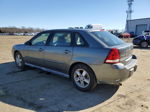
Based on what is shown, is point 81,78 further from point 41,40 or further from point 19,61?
point 19,61

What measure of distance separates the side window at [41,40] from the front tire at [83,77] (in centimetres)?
155

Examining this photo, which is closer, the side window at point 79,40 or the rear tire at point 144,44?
the side window at point 79,40

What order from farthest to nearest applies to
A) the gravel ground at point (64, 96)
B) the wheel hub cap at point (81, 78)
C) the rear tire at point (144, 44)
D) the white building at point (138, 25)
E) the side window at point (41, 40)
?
the white building at point (138, 25) < the rear tire at point (144, 44) < the side window at point (41, 40) < the wheel hub cap at point (81, 78) < the gravel ground at point (64, 96)

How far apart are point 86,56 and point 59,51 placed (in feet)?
3.13

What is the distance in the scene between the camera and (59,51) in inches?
173

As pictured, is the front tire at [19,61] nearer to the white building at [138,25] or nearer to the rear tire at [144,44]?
the rear tire at [144,44]

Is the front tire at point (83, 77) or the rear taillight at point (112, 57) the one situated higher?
the rear taillight at point (112, 57)

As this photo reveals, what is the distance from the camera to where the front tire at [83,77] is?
3818 mm

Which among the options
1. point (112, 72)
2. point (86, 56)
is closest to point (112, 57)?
point (112, 72)

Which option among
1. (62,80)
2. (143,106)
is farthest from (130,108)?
(62,80)

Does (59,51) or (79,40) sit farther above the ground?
(79,40)

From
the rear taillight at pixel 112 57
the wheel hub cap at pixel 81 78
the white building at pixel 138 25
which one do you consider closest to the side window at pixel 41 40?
the wheel hub cap at pixel 81 78

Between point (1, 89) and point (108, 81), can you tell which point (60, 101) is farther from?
point (1, 89)

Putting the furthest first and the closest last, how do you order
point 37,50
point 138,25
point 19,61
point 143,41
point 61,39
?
point 138,25, point 143,41, point 19,61, point 37,50, point 61,39
